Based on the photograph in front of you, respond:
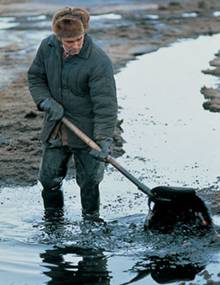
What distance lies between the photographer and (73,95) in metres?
6.81

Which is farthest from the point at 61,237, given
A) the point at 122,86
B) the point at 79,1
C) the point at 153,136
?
the point at 79,1

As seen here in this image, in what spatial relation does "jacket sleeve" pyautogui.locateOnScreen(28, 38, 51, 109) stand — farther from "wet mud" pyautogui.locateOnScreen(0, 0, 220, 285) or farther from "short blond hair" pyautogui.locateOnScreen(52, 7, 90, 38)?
"wet mud" pyautogui.locateOnScreen(0, 0, 220, 285)

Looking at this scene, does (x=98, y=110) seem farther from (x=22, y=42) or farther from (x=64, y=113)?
(x=22, y=42)

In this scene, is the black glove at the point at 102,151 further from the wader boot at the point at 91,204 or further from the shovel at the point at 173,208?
the wader boot at the point at 91,204

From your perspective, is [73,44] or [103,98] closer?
[73,44]

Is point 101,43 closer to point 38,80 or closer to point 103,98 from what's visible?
point 38,80

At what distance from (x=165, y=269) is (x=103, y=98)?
1437 millimetres

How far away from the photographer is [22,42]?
60.2ft

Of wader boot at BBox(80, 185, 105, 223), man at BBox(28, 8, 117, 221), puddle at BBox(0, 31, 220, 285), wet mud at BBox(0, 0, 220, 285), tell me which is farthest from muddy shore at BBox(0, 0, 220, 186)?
man at BBox(28, 8, 117, 221)

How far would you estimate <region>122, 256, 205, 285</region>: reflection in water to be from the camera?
6297 millimetres

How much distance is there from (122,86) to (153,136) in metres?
3.26

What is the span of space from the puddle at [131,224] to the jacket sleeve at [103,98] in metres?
0.98

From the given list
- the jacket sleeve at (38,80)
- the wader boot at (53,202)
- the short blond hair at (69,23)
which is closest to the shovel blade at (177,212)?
the wader boot at (53,202)

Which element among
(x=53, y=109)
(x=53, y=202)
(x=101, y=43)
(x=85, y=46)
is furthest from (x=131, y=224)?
(x=101, y=43)
